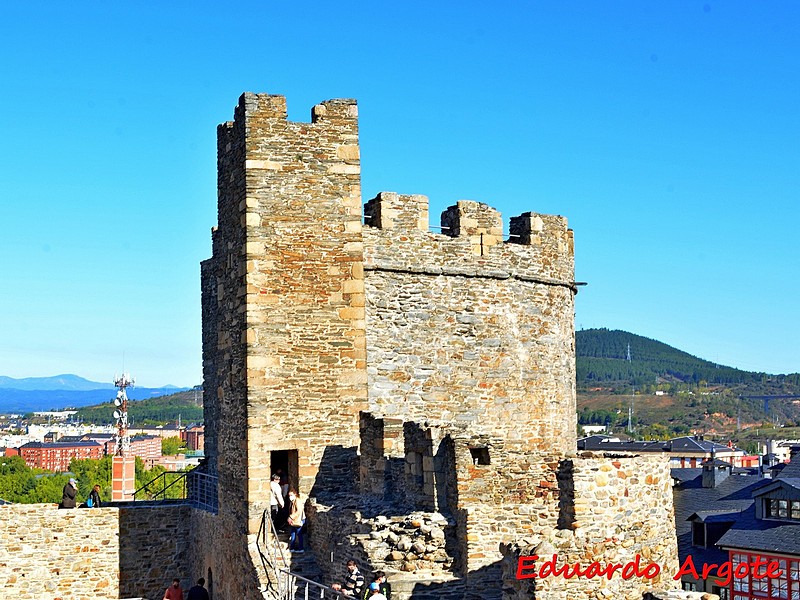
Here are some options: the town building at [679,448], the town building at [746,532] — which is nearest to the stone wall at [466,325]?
the town building at [746,532]

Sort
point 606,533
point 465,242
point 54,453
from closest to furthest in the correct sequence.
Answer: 1. point 606,533
2. point 465,242
3. point 54,453

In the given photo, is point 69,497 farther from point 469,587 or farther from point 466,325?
point 469,587

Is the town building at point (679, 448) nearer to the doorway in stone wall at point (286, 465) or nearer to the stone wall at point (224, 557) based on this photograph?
the stone wall at point (224, 557)

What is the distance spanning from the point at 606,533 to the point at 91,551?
1444cm

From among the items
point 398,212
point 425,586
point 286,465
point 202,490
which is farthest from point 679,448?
point 425,586

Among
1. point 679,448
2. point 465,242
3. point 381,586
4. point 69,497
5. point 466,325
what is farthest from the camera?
point 679,448

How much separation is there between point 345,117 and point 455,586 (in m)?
9.87

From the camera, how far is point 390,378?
2253cm

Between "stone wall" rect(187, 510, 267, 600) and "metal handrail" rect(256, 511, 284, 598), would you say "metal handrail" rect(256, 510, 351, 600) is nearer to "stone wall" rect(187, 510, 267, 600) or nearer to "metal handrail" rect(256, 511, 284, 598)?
"metal handrail" rect(256, 511, 284, 598)

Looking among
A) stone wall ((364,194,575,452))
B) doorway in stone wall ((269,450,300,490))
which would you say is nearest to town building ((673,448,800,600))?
stone wall ((364,194,575,452))

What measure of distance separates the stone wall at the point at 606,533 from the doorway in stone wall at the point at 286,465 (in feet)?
18.5

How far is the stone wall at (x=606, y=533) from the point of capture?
50.4ft

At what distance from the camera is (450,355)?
2325cm

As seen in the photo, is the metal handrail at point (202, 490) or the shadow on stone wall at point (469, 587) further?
the metal handrail at point (202, 490)
